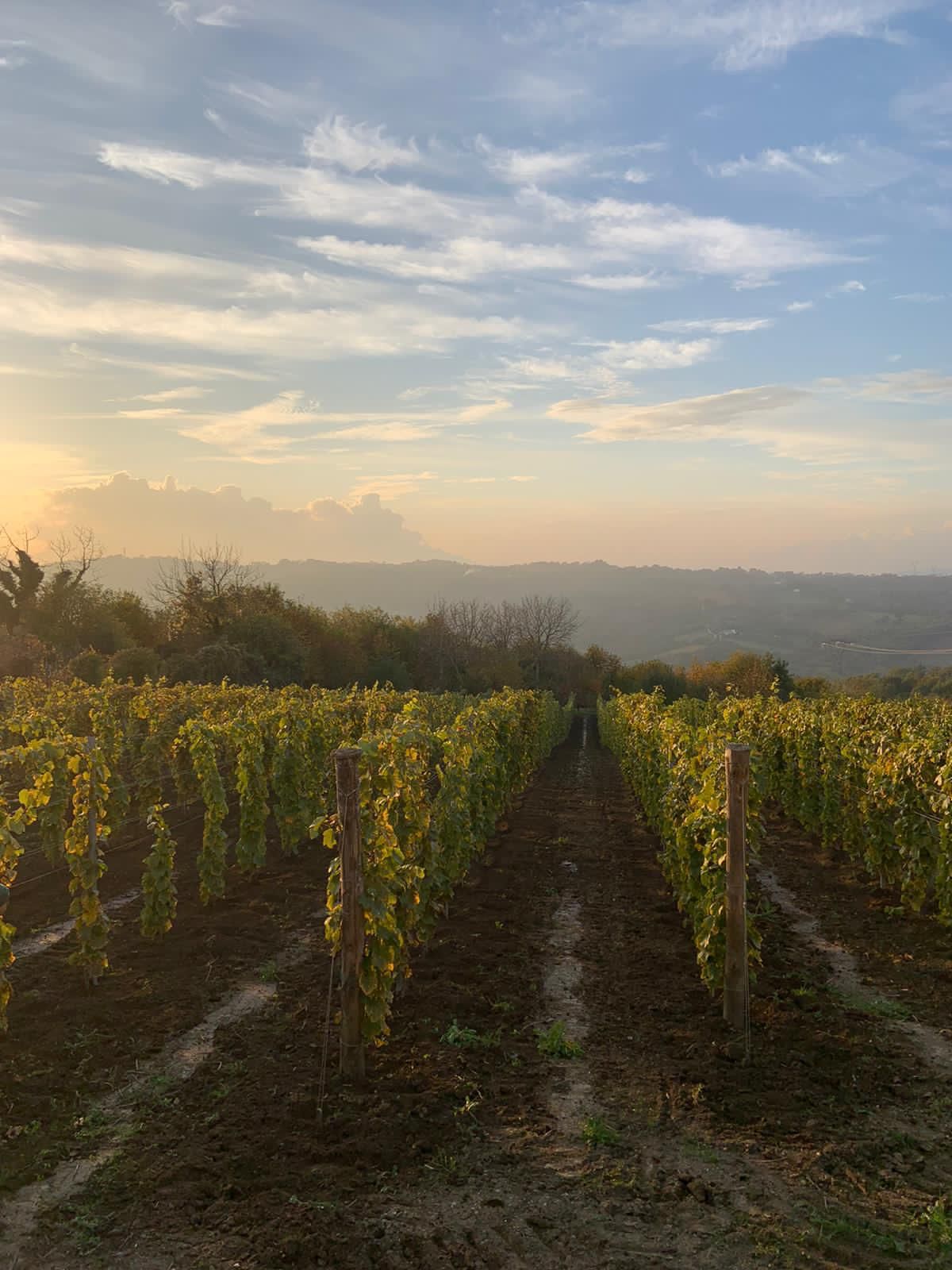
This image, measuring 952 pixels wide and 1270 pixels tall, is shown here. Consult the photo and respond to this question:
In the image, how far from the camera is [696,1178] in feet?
15.6

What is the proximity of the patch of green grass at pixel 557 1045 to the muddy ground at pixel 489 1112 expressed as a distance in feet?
0.08

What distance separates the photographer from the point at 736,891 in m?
6.71

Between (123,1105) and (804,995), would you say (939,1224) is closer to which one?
(804,995)

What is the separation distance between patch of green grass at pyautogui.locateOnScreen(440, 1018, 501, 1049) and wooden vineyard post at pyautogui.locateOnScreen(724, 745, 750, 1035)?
6.49ft

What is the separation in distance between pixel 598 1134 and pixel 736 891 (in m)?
2.32

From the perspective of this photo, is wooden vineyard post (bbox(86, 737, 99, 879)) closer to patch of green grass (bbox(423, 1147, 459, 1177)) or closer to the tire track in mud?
the tire track in mud

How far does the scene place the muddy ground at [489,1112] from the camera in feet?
13.9

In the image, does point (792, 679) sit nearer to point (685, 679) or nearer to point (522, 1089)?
point (685, 679)

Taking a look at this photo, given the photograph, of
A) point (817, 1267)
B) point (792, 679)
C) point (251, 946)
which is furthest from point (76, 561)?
point (792, 679)

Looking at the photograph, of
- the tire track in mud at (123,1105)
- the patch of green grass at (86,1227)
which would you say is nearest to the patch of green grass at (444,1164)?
the patch of green grass at (86,1227)

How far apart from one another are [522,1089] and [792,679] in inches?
2748

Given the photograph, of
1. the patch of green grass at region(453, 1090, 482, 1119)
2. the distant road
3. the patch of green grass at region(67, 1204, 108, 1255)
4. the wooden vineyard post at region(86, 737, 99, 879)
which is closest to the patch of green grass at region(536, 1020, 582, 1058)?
the patch of green grass at region(453, 1090, 482, 1119)

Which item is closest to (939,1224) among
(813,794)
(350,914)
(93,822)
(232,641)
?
(350,914)

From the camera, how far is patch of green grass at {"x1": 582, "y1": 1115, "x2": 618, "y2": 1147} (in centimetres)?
511
